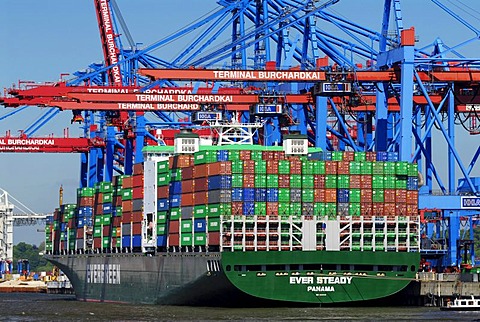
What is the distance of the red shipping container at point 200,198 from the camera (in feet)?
249

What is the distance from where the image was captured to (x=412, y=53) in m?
80.1

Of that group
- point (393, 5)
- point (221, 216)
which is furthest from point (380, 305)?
point (393, 5)

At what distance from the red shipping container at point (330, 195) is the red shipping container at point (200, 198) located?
6.68 meters

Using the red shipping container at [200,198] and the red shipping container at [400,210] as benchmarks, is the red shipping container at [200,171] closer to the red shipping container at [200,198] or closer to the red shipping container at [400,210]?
the red shipping container at [200,198]

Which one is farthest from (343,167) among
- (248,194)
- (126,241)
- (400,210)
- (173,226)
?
(126,241)

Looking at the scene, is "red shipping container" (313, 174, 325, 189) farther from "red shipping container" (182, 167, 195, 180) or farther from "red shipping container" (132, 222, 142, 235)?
"red shipping container" (132, 222, 142, 235)

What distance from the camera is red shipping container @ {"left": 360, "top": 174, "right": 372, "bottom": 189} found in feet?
246

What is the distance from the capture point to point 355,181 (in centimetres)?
7481

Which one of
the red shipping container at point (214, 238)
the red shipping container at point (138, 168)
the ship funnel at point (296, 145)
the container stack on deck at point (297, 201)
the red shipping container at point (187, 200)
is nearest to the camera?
the container stack on deck at point (297, 201)

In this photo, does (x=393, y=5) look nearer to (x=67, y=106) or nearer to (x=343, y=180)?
(x=343, y=180)

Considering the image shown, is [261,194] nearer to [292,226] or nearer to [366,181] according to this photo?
[292,226]

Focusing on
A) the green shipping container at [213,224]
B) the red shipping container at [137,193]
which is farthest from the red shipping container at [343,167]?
the red shipping container at [137,193]

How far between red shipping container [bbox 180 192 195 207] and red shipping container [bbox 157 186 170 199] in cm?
278

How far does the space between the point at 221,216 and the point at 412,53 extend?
15705 millimetres
